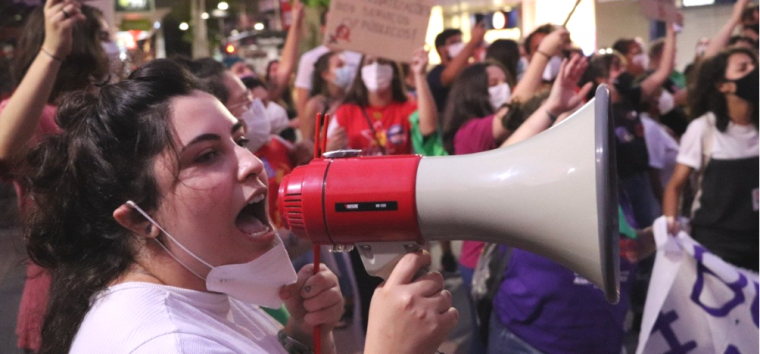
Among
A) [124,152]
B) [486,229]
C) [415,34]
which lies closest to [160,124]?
[124,152]

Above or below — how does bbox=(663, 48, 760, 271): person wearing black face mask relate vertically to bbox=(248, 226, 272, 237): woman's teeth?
below

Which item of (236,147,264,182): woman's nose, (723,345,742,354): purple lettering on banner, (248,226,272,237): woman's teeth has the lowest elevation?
(723,345,742,354): purple lettering on banner

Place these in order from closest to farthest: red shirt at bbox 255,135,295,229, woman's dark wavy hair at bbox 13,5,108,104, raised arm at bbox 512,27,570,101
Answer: woman's dark wavy hair at bbox 13,5,108,104
raised arm at bbox 512,27,570,101
red shirt at bbox 255,135,295,229

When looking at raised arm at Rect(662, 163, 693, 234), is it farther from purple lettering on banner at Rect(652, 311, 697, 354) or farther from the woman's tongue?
the woman's tongue

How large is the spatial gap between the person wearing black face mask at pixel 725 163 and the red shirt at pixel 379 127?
148cm

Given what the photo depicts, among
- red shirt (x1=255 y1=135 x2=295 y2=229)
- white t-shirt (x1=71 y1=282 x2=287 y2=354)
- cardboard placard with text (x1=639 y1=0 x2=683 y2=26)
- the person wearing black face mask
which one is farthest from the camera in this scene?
cardboard placard with text (x1=639 y1=0 x2=683 y2=26)

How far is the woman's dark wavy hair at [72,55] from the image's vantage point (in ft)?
8.13

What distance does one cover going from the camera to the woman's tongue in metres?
1.41

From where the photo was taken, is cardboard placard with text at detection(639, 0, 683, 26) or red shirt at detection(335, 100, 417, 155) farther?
cardboard placard with text at detection(639, 0, 683, 26)

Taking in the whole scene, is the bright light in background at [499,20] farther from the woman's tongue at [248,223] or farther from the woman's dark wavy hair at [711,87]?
the woman's tongue at [248,223]

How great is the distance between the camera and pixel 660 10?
5848 mm

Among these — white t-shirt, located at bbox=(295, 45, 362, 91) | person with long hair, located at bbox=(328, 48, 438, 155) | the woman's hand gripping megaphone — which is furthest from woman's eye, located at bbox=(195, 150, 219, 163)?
white t-shirt, located at bbox=(295, 45, 362, 91)

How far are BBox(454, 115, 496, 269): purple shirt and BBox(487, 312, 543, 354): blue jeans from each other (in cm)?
74

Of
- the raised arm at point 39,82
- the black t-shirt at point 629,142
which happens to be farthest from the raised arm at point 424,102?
the raised arm at point 39,82
